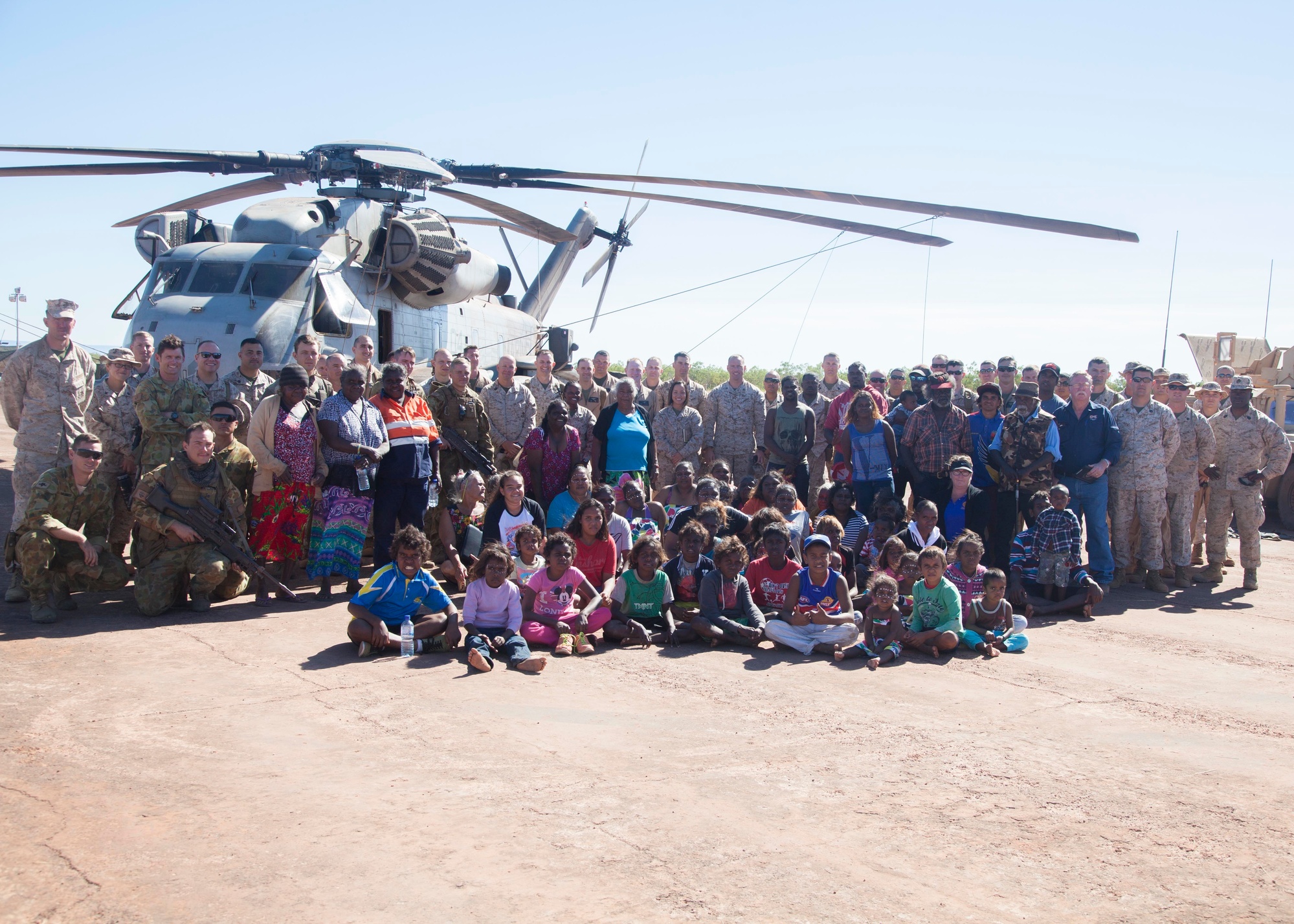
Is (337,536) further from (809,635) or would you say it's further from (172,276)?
(172,276)

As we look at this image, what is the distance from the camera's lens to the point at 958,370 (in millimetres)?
10273

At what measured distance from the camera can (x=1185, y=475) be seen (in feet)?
28.9

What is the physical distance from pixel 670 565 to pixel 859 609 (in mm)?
1296

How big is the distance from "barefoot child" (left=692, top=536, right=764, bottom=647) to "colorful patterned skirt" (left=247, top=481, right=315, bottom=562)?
9.27 ft

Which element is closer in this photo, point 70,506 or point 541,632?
point 541,632

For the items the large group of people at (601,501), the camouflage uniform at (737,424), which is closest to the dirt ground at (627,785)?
the large group of people at (601,501)

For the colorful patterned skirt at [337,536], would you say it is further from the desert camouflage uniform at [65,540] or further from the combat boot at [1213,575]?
the combat boot at [1213,575]

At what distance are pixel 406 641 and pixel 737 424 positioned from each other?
15.6 feet

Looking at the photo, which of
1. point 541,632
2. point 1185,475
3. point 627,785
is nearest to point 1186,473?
point 1185,475

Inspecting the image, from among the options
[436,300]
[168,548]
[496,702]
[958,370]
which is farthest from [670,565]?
[436,300]

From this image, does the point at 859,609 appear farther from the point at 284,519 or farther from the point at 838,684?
the point at 284,519

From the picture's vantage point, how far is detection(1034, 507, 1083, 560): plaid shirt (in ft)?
25.0

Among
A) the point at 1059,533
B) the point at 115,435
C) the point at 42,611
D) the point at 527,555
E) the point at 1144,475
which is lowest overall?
the point at 42,611

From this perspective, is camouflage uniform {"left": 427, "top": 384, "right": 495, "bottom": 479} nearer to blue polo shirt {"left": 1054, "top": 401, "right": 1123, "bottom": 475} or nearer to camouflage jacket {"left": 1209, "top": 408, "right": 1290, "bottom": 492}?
blue polo shirt {"left": 1054, "top": 401, "right": 1123, "bottom": 475}
